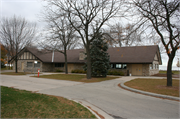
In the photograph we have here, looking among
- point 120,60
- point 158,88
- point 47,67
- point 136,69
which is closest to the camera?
point 158,88

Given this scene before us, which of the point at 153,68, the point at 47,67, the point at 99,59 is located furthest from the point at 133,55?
the point at 47,67

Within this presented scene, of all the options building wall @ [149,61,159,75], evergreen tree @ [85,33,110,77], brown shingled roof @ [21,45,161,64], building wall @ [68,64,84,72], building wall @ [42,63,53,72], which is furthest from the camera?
building wall @ [42,63,53,72]

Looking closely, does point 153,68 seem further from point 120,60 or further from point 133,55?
point 120,60

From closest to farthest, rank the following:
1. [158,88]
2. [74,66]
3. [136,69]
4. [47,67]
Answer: [158,88] → [136,69] → [74,66] → [47,67]

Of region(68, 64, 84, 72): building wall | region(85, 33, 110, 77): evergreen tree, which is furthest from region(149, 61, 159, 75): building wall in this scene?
region(68, 64, 84, 72): building wall

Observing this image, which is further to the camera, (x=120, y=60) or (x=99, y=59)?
(x=120, y=60)

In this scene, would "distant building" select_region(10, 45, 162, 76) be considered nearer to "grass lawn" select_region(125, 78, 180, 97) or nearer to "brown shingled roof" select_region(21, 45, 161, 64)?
"brown shingled roof" select_region(21, 45, 161, 64)

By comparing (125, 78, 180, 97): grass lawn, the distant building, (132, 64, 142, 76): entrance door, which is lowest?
(125, 78, 180, 97): grass lawn

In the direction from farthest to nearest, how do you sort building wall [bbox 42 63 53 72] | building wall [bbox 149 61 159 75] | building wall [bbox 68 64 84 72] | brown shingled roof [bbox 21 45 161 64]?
1. building wall [bbox 42 63 53 72]
2. building wall [bbox 68 64 84 72]
3. building wall [bbox 149 61 159 75]
4. brown shingled roof [bbox 21 45 161 64]

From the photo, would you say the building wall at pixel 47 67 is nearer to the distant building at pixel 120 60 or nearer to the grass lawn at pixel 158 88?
the distant building at pixel 120 60

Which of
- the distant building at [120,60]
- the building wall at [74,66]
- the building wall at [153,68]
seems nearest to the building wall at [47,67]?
the distant building at [120,60]

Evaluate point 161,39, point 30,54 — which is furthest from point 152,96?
point 30,54

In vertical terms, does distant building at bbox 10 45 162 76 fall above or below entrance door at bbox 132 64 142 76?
above

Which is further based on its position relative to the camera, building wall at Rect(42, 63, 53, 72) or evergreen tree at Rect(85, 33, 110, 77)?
building wall at Rect(42, 63, 53, 72)
